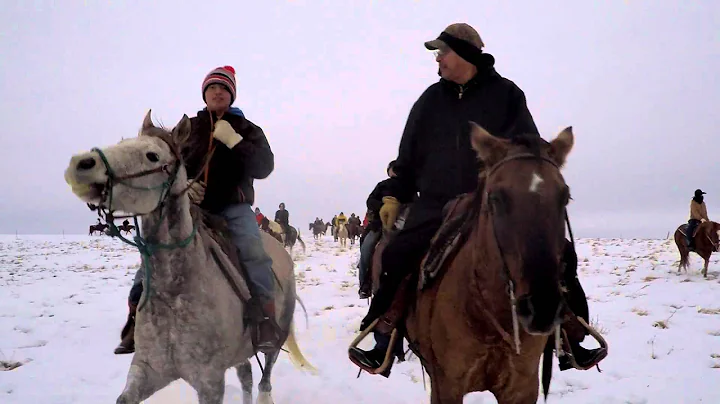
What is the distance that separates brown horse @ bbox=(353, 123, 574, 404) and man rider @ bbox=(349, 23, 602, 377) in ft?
0.87

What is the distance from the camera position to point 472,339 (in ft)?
7.95

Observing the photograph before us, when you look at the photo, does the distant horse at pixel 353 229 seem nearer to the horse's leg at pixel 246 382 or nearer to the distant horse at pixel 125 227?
the horse's leg at pixel 246 382

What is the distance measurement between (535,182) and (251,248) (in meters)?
2.64

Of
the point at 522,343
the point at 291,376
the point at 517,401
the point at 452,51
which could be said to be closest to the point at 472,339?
the point at 522,343

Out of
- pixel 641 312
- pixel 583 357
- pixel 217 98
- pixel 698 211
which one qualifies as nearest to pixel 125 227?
pixel 217 98

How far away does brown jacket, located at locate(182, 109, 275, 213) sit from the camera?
3828 millimetres

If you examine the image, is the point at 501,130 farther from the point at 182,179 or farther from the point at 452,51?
the point at 182,179

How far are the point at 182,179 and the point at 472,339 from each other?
2184 millimetres

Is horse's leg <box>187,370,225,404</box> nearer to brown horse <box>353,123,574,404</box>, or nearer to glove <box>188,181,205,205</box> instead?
glove <box>188,181,205,205</box>

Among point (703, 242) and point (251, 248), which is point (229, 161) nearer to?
point (251, 248)

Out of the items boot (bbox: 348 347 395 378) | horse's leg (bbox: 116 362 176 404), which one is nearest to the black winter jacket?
boot (bbox: 348 347 395 378)

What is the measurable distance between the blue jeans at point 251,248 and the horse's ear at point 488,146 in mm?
2287

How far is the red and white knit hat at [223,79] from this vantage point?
3961mm

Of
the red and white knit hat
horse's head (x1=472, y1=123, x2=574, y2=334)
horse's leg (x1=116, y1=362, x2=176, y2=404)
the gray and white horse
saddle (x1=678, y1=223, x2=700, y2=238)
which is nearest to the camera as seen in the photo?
horse's head (x1=472, y1=123, x2=574, y2=334)
